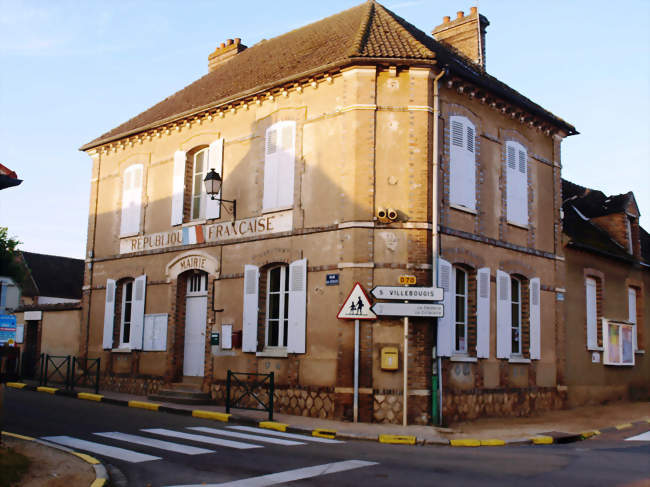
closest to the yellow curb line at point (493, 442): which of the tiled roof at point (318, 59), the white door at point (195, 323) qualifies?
the tiled roof at point (318, 59)

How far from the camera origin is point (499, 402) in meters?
14.7

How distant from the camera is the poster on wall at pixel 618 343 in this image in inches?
721

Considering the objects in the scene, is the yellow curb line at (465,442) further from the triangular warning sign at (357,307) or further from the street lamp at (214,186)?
the street lamp at (214,186)

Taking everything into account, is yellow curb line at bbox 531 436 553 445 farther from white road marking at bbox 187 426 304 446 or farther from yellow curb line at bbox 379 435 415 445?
white road marking at bbox 187 426 304 446

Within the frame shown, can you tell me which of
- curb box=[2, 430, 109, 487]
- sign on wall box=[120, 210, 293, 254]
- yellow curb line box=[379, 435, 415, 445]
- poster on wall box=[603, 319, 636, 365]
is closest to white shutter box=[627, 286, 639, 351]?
poster on wall box=[603, 319, 636, 365]

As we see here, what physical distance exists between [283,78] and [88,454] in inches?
361

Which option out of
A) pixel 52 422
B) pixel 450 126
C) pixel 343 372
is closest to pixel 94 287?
pixel 52 422

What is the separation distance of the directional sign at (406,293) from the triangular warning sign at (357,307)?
0.83ft

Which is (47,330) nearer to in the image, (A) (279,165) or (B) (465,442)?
(A) (279,165)

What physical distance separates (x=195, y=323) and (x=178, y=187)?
3.53 meters

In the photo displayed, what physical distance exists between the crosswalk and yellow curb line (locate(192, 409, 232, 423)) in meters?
1.21

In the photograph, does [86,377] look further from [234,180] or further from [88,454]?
[88,454]

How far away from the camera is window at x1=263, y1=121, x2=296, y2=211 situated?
1482 cm

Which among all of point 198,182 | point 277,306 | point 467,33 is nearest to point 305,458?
point 277,306
